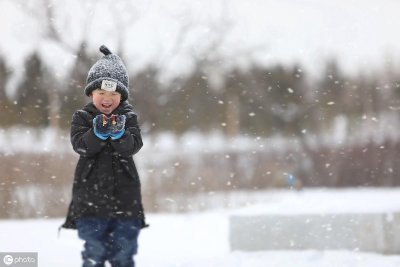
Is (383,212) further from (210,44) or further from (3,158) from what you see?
(210,44)

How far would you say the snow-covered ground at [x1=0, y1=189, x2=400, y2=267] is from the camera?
4.34 metres

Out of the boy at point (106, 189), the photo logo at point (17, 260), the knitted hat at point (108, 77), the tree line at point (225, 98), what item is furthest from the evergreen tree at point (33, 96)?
the boy at point (106, 189)

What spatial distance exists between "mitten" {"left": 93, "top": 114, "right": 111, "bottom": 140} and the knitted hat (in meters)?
0.25

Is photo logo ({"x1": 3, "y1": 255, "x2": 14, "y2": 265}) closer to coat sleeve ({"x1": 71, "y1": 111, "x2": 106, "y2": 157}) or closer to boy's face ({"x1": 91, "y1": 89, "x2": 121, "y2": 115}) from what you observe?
coat sleeve ({"x1": 71, "y1": 111, "x2": 106, "y2": 157})

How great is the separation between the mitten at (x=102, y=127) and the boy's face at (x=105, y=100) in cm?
22

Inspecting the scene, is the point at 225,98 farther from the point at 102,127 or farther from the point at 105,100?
the point at 102,127

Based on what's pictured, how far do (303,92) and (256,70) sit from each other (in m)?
1.85

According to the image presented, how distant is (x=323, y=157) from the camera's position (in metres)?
12.5

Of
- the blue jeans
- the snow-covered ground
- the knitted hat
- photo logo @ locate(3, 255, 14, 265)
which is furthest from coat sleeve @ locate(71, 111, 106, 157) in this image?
the snow-covered ground

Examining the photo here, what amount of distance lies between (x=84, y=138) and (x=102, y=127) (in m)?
0.13

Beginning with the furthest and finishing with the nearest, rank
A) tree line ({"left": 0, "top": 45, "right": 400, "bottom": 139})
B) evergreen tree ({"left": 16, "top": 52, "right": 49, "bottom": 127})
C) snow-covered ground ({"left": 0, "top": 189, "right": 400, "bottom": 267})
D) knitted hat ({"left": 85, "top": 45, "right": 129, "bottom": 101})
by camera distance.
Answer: evergreen tree ({"left": 16, "top": 52, "right": 49, "bottom": 127}) < tree line ({"left": 0, "top": 45, "right": 400, "bottom": 139}) < snow-covered ground ({"left": 0, "top": 189, "right": 400, "bottom": 267}) < knitted hat ({"left": 85, "top": 45, "right": 129, "bottom": 101})

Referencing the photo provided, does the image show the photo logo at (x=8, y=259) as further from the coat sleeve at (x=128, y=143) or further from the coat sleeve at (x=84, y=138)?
the coat sleeve at (x=128, y=143)

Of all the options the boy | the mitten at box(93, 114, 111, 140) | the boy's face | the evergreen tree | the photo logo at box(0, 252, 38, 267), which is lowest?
the photo logo at box(0, 252, 38, 267)

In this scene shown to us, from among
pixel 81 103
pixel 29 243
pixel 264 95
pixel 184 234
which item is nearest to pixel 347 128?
pixel 264 95
